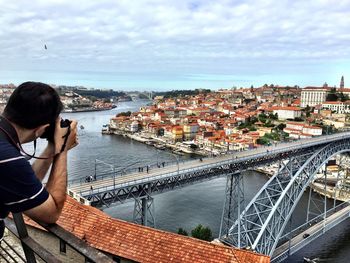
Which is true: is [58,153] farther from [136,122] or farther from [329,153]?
[136,122]

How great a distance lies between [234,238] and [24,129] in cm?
1197

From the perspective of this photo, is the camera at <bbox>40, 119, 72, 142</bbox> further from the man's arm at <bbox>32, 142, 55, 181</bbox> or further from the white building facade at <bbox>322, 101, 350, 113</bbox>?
the white building facade at <bbox>322, 101, 350, 113</bbox>

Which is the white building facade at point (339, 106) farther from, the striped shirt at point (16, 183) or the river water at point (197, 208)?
the striped shirt at point (16, 183)

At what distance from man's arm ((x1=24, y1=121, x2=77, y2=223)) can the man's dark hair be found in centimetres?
15

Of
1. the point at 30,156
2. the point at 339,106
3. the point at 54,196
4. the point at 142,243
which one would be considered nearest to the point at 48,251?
the point at 54,196

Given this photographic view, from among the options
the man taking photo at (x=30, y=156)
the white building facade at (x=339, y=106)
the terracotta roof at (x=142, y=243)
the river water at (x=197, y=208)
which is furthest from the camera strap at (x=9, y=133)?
the white building facade at (x=339, y=106)

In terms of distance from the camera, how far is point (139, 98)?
464 ft

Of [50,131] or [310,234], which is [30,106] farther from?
[310,234]

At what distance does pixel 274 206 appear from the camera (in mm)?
12055

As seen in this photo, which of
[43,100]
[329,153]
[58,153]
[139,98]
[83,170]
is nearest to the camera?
[43,100]

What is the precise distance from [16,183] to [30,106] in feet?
0.84

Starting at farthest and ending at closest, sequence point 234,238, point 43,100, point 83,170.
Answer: point 83,170
point 234,238
point 43,100

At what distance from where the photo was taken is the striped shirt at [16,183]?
3.06 feet

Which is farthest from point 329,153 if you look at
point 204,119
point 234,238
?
point 204,119
